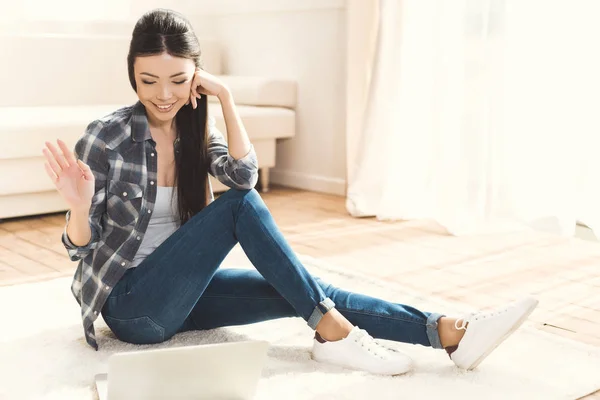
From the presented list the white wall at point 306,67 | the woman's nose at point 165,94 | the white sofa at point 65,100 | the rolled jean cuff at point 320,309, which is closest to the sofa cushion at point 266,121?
the white sofa at point 65,100

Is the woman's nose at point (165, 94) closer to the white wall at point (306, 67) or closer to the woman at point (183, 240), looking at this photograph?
the woman at point (183, 240)

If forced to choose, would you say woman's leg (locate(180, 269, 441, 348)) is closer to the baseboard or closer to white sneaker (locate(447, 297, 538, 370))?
white sneaker (locate(447, 297, 538, 370))

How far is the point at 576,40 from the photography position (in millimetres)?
2885

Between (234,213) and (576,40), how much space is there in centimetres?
176

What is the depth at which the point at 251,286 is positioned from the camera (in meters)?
1.77

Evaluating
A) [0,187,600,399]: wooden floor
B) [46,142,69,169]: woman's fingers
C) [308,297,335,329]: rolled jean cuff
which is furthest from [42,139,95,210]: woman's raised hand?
[0,187,600,399]: wooden floor

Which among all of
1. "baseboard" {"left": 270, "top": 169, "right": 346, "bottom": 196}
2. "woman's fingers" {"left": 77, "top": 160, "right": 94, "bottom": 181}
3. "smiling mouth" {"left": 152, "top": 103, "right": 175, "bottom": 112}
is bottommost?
"baseboard" {"left": 270, "top": 169, "right": 346, "bottom": 196}

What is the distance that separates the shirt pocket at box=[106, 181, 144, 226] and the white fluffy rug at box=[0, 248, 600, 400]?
32 centimetres

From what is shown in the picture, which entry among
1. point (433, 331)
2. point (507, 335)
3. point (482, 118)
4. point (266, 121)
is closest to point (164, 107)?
point (433, 331)

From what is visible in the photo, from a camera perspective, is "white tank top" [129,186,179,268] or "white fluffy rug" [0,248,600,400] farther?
"white tank top" [129,186,179,268]

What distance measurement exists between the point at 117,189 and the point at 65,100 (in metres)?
2.43

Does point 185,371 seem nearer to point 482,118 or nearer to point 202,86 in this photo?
point 202,86

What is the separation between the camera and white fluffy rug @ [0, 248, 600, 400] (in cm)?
161

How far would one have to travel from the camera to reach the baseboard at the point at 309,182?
13.3ft
